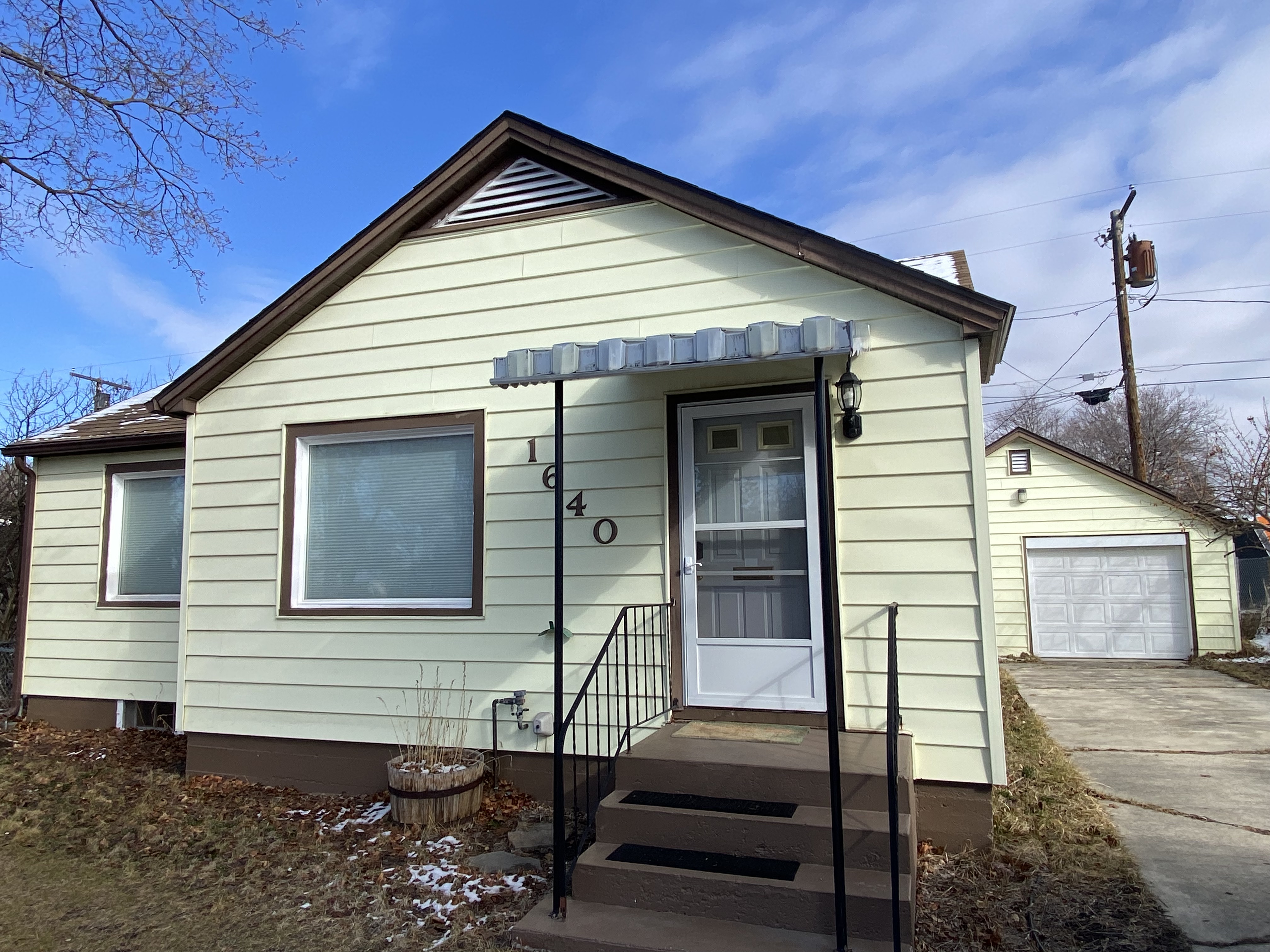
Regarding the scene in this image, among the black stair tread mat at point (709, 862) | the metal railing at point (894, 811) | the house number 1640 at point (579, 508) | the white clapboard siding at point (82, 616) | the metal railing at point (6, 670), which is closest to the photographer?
the metal railing at point (894, 811)

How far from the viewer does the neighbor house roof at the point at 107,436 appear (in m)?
7.54

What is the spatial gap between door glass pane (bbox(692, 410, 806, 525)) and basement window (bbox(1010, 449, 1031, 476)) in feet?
34.5

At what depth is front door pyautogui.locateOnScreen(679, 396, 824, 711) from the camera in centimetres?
477

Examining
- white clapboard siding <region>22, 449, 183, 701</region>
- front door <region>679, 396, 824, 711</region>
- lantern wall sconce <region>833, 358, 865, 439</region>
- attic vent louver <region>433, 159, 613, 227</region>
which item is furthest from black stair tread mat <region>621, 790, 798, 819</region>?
white clapboard siding <region>22, 449, 183, 701</region>

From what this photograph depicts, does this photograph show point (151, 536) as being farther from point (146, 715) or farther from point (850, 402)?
Answer: point (850, 402)

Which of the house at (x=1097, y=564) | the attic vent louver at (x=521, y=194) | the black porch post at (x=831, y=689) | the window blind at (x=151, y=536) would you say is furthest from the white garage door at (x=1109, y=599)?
the window blind at (x=151, y=536)

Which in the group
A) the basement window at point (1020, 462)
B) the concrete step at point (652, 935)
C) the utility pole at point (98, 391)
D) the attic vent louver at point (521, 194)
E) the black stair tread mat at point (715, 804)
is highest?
the utility pole at point (98, 391)

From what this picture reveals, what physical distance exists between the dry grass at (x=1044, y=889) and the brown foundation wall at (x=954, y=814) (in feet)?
0.28

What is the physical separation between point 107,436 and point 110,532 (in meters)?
0.92

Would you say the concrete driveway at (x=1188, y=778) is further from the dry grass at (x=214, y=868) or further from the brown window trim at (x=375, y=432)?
the brown window trim at (x=375, y=432)

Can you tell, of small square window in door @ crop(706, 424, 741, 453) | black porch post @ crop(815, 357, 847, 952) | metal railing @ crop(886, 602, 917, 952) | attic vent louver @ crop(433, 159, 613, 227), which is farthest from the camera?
attic vent louver @ crop(433, 159, 613, 227)

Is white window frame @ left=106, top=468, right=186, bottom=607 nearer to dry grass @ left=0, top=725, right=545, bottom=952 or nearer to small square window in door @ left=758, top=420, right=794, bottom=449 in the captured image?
dry grass @ left=0, top=725, right=545, bottom=952

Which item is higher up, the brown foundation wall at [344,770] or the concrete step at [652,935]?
the brown foundation wall at [344,770]

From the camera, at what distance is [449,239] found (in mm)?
5879
